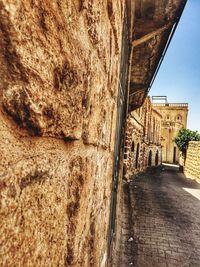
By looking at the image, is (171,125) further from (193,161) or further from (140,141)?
(140,141)

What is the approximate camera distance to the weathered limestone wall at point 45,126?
337 mm

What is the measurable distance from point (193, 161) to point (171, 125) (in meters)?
17.6

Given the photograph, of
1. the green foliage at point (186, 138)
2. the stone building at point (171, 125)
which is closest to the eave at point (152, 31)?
the green foliage at point (186, 138)

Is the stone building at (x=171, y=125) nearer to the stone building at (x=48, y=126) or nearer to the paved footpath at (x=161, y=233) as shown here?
the paved footpath at (x=161, y=233)

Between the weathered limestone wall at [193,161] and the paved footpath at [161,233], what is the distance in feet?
22.2

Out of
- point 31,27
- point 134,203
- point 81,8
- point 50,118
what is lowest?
point 134,203

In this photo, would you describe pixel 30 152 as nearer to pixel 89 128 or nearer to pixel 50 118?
pixel 50 118

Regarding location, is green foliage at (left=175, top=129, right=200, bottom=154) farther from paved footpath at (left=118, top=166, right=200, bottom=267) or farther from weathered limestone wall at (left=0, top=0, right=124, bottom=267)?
weathered limestone wall at (left=0, top=0, right=124, bottom=267)

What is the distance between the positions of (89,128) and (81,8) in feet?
1.08

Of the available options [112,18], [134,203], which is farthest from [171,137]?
[112,18]

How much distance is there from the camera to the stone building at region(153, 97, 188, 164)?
106ft

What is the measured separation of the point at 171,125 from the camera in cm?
3253

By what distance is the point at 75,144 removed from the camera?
62 centimetres

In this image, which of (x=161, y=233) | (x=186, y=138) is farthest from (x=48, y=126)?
(x=186, y=138)
